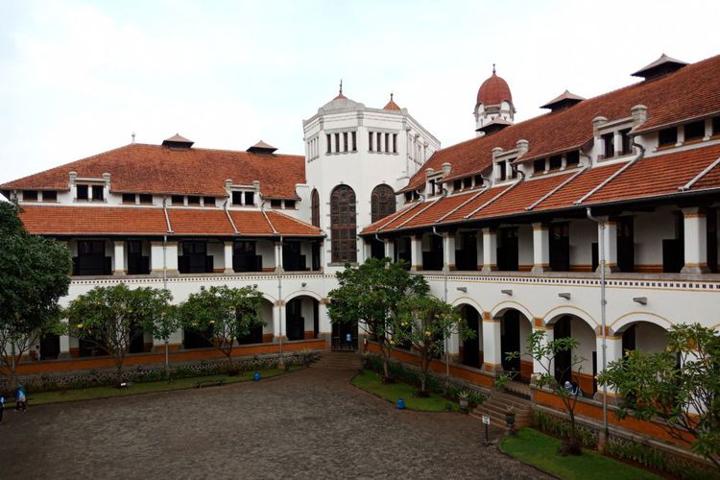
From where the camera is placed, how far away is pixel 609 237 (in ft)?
60.6

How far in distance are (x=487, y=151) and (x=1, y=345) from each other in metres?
26.4

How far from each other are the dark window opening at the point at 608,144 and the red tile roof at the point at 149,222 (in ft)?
61.3

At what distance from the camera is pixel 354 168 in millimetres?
35688

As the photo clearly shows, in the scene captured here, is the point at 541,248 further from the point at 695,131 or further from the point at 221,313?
the point at 221,313

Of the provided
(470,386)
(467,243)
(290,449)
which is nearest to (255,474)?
(290,449)

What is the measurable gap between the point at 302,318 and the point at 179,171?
12665mm

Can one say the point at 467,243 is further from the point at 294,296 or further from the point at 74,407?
the point at 74,407

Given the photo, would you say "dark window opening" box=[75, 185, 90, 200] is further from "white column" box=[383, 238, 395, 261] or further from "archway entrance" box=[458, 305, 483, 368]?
"archway entrance" box=[458, 305, 483, 368]

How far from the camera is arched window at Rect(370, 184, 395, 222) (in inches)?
1419

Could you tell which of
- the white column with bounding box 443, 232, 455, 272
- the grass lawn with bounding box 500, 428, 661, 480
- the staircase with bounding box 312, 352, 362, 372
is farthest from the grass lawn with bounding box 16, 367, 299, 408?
the grass lawn with bounding box 500, 428, 661, 480

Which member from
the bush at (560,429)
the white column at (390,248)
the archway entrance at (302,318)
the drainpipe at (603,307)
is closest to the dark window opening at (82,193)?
the archway entrance at (302,318)

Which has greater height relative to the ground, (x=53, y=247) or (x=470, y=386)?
(x=53, y=247)

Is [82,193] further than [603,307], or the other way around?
[82,193]

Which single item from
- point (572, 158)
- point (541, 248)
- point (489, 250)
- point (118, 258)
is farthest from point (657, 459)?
point (118, 258)
